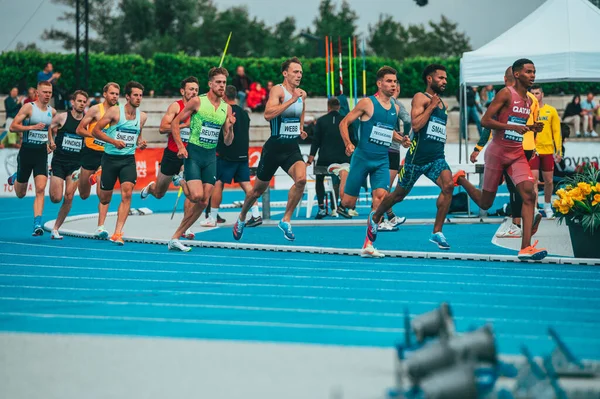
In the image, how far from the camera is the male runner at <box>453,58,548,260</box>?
11188mm

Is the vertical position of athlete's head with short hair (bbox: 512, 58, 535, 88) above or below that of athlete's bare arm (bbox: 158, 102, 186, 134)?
above

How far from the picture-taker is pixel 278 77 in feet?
126

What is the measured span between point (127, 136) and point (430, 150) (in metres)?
3.99

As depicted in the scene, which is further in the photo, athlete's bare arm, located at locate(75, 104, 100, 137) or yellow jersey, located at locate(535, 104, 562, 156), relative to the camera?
yellow jersey, located at locate(535, 104, 562, 156)

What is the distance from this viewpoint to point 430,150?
1194 centimetres

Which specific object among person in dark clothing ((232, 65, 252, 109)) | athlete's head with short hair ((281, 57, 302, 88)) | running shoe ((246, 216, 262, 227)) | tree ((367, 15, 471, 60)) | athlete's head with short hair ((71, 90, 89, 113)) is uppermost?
tree ((367, 15, 471, 60))

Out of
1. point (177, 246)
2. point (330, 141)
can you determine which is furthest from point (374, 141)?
point (330, 141)

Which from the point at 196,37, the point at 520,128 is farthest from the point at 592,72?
the point at 196,37

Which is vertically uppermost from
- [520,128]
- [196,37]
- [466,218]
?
[196,37]

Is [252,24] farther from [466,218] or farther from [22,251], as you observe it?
[22,251]

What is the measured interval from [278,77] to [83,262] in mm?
27221

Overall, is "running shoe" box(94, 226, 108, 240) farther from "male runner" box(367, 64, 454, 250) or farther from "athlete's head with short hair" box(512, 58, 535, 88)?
"athlete's head with short hair" box(512, 58, 535, 88)

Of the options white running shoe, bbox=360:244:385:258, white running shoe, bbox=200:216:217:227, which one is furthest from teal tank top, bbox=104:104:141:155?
white running shoe, bbox=360:244:385:258

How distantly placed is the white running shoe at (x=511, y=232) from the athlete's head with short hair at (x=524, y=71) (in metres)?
3.18
